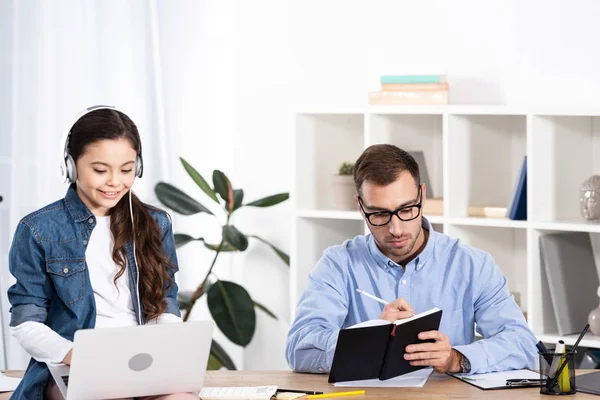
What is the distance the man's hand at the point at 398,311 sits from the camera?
2.32 metres

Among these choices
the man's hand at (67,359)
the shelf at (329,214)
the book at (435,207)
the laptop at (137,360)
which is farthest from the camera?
the shelf at (329,214)

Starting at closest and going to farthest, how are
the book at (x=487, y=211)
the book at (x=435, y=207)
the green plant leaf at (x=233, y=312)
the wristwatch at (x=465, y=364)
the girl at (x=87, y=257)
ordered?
the girl at (x=87, y=257)
the wristwatch at (x=465, y=364)
the book at (x=487, y=211)
the book at (x=435, y=207)
the green plant leaf at (x=233, y=312)

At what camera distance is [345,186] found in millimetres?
3982

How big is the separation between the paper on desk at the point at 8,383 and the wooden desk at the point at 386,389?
0.03 metres

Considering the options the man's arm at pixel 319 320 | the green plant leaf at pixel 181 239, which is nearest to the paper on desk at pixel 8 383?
the man's arm at pixel 319 320

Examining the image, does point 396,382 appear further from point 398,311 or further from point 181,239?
point 181,239

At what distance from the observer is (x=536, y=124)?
3475 millimetres

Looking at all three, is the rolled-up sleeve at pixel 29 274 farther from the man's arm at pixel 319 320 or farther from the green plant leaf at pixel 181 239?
the green plant leaf at pixel 181 239

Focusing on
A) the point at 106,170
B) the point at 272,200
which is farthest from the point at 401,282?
the point at 272,200

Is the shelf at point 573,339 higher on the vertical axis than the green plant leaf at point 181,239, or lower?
lower

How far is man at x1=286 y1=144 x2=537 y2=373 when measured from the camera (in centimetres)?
248

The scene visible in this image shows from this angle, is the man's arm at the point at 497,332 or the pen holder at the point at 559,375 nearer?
the pen holder at the point at 559,375

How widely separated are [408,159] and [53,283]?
958 mm

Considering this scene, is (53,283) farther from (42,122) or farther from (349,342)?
(42,122)
